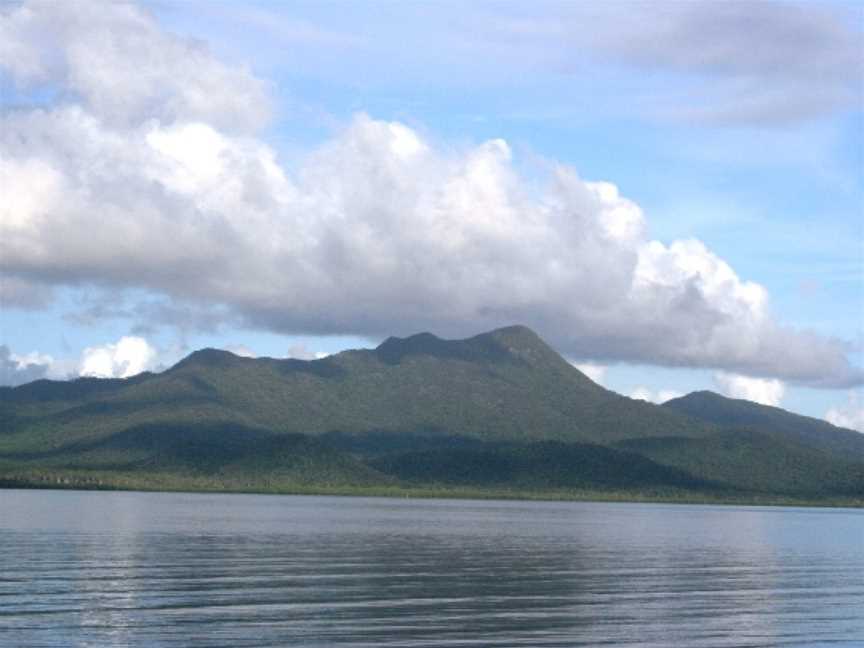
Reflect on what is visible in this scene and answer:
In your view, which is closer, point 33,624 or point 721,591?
point 33,624

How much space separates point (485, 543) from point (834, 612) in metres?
53.1

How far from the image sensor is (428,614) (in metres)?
66.3

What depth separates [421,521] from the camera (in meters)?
176

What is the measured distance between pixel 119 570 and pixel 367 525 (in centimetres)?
7517

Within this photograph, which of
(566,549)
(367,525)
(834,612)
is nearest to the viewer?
(834,612)

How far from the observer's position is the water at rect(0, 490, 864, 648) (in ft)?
198

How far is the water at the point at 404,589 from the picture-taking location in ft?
198

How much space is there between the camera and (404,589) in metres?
77.6

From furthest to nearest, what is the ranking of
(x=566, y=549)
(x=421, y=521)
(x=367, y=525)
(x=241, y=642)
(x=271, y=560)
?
1. (x=421, y=521)
2. (x=367, y=525)
3. (x=566, y=549)
4. (x=271, y=560)
5. (x=241, y=642)

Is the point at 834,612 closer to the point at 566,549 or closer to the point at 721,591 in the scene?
the point at 721,591

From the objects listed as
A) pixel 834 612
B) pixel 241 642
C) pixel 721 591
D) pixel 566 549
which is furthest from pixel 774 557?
pixel 241 642

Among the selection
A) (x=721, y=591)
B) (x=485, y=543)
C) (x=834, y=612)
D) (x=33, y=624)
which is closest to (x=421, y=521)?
(x=485, y=543)

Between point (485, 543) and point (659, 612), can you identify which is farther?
point (485, 543)

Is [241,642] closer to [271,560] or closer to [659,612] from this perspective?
[659,612]
